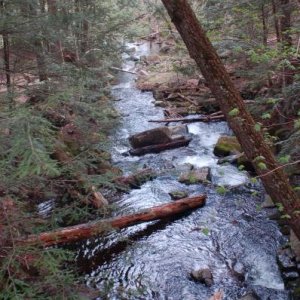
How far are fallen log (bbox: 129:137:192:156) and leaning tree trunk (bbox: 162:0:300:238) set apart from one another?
314 inches

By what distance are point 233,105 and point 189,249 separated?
405cm

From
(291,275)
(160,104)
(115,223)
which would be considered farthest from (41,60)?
(160,104)

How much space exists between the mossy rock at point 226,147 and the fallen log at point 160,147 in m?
1.44

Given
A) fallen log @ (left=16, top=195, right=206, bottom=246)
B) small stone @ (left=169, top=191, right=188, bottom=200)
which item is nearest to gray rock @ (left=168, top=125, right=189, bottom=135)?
small stone @ (left=169, top=191, right=188, bottom=200)

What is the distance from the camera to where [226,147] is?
1185cm

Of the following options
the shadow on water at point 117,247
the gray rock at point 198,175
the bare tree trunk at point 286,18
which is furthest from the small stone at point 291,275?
the bare tree trunk at point 286,18

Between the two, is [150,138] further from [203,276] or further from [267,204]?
[203,276]

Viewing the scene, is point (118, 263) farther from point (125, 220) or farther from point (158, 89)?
point (158, 89)

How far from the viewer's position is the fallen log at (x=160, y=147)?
12.5 metres

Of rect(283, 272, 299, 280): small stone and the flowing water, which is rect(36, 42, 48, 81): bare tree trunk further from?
rect(283, 272, 299, 280): small stone

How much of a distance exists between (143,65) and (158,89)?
23.4 ft

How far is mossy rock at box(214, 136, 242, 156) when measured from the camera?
11.7 metres

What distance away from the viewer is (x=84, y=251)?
24.7 feet

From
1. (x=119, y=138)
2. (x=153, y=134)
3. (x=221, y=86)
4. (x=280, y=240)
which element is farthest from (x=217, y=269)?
(x=119, y=138)
